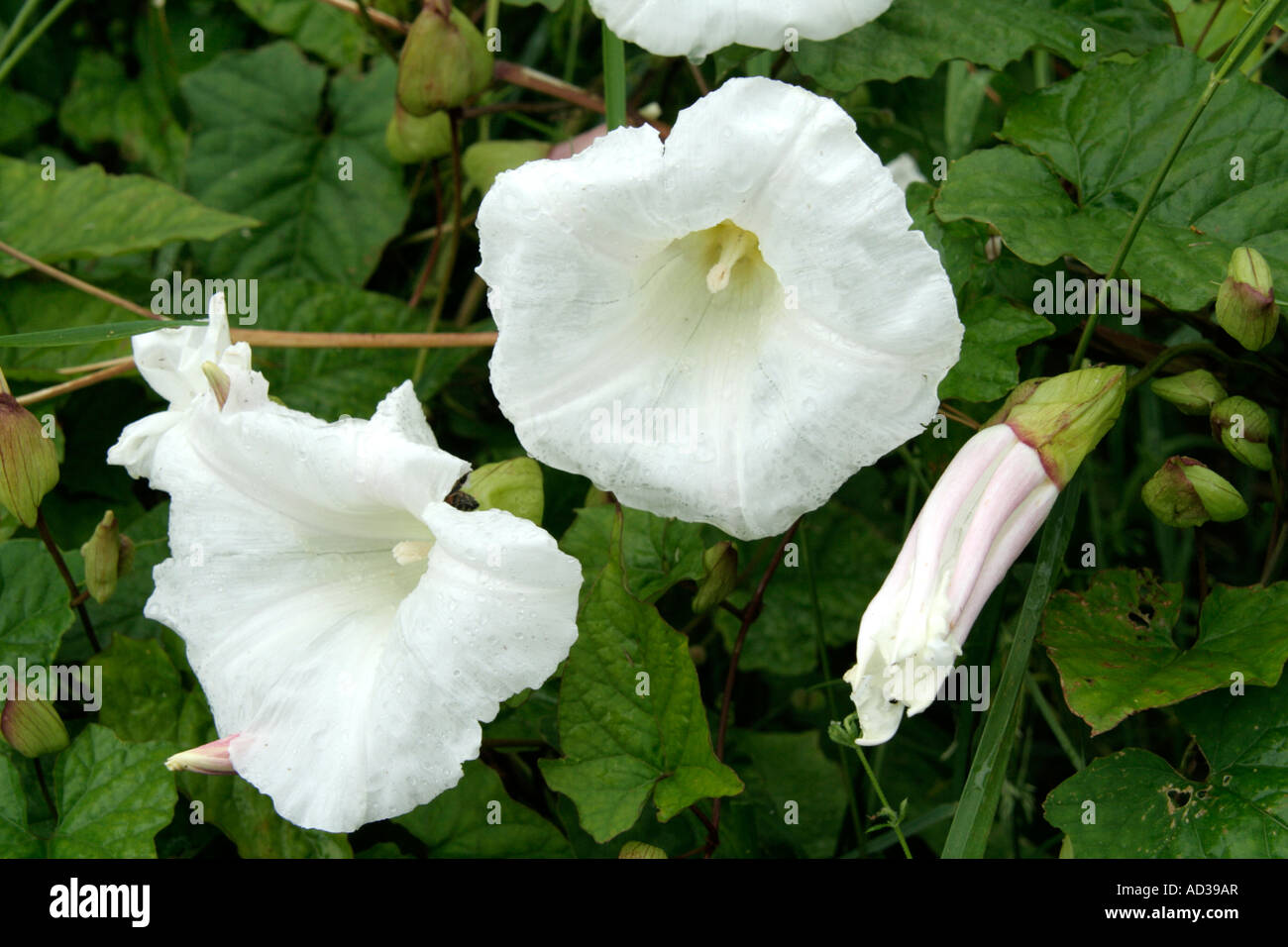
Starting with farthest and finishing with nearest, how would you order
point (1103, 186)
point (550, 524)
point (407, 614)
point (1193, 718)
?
point (550, 524)
point (1103, 186)
point (1193, 718)
point (407, 614)

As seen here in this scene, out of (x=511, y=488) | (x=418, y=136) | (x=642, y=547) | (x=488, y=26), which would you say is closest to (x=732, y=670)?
(x=642, y=547)

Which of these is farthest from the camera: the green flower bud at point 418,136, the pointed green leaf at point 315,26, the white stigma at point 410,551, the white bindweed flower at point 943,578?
the pointed green leaf at point 315,26

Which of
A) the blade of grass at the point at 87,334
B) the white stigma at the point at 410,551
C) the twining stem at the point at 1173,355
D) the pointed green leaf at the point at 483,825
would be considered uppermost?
the blade of grass at the point at 87,334

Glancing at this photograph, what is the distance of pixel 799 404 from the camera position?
1.27 m

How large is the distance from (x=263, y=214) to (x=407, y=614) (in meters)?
1.17

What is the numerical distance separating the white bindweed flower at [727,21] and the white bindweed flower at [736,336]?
0.64ft

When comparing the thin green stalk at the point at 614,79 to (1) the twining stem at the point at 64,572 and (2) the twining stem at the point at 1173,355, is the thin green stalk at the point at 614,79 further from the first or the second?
(1) the twining stem at the point at 64,572

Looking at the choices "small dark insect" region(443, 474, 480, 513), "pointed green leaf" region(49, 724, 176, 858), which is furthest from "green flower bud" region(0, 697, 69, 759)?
"small dark insect" region(443, 474, 480, 513)

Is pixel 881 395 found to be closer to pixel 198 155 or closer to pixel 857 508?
pixel 857 508

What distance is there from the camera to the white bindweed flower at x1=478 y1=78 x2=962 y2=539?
1.20 meters

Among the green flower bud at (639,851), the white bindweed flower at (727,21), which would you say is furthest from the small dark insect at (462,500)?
the white bindweed flower at (727,21)

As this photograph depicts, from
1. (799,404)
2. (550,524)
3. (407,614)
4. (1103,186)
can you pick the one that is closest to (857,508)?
(550,524)

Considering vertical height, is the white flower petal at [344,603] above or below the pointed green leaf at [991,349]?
below

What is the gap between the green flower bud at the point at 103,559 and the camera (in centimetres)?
150
